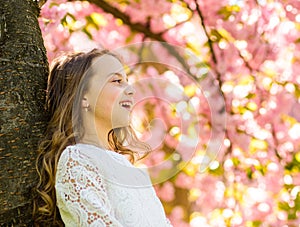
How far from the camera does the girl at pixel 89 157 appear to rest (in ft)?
4.81

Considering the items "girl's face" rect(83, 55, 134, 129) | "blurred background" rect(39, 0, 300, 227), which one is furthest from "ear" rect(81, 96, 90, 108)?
"blurred background" rect(39, 0, 300, 227)

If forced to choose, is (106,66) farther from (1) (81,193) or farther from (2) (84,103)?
(1) (81,193)

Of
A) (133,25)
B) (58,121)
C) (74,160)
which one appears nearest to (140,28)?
(133,25)

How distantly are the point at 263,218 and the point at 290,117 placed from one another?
1.96ft

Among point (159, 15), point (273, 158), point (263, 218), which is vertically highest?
point (159, 15)

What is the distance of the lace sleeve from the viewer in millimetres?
1435

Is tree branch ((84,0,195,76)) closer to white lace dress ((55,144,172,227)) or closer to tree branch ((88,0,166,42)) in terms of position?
tree branch ((88,0,166,42))

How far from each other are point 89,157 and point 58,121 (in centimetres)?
15

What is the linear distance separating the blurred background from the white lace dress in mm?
1389

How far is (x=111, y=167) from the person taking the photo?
63.0 inches

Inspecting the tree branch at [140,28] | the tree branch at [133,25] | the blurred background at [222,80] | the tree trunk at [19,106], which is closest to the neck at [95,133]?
the tree trunk at [19,106]

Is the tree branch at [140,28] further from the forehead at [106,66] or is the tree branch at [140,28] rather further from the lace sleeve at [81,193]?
the lace sleeve at [81,193]

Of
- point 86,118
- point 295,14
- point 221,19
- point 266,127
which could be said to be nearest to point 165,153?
point 266,127

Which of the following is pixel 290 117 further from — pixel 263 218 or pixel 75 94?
pixel 75 94
